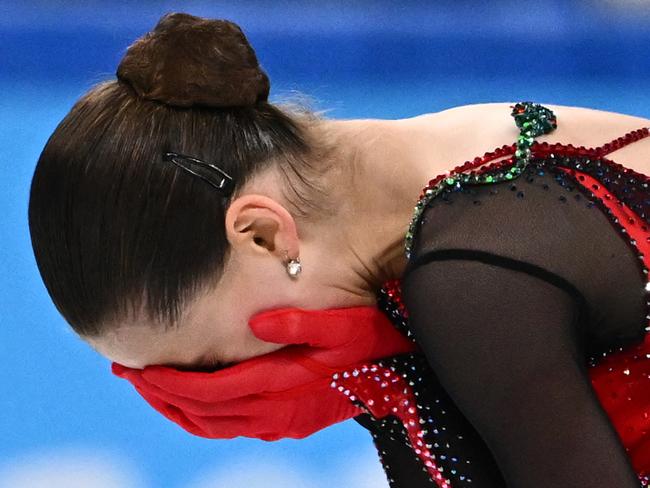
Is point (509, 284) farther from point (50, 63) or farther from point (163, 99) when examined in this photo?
point (50, 63)

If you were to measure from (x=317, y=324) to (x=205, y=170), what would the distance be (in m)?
0.16

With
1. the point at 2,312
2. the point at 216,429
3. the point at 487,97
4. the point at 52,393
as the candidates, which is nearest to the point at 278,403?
the point at 216,429

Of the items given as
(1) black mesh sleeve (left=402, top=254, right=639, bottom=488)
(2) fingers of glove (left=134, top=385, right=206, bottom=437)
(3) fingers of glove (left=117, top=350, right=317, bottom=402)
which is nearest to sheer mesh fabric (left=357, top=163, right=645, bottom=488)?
(1) black mesh sleeve (left=402, top=254, right=639, bottom=488)

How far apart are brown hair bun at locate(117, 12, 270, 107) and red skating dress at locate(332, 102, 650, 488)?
17 cm

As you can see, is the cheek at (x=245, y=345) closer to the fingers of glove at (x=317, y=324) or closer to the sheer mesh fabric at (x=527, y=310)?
the fingers of glove at (x=317, y=324)

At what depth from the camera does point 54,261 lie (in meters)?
0.78

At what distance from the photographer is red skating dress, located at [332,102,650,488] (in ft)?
2.40

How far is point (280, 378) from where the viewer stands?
861 mm

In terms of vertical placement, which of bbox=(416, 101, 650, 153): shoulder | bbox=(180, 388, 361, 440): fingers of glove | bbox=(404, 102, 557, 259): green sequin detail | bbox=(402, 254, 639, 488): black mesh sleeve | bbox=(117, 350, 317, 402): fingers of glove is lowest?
bbox=(402, 254, 639, 488): black mesh sleeve

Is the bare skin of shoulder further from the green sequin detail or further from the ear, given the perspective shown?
the ear

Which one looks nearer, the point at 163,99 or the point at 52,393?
the point at 163,99

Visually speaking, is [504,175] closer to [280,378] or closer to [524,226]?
[524,226]

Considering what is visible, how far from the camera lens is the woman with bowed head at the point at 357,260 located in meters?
0.74

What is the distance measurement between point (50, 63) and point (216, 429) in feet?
5.46
